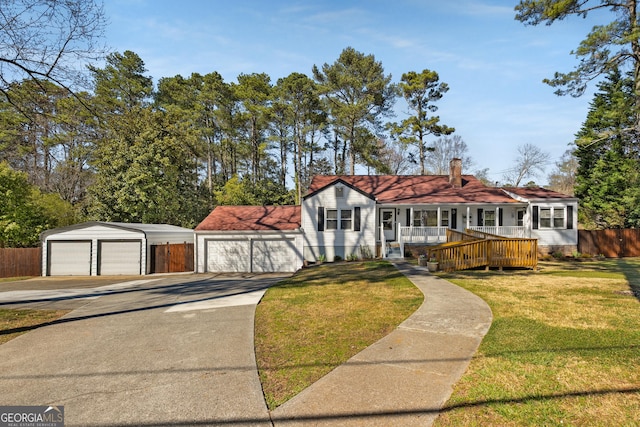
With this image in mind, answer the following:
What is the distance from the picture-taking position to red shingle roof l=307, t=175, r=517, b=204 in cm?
2120

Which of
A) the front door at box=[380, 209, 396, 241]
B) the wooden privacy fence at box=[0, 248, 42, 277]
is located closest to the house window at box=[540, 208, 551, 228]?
the front door at box=[380, 209, 396, 241]

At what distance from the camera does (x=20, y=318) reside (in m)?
8.04

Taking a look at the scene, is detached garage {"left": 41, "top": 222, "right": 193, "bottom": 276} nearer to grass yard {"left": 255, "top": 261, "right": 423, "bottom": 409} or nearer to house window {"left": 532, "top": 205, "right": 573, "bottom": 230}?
grass yard {"left": 255, "top": 261, "right": 423, "bottom": 409}

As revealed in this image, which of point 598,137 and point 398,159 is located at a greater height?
point 398,159

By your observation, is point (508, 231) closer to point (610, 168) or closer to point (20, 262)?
point (610, 168)

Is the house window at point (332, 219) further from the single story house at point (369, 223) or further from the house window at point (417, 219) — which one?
the house window at point (417, 219)

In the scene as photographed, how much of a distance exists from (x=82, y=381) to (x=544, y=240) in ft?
79.9

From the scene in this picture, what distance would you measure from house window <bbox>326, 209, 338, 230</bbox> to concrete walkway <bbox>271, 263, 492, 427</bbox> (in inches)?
532

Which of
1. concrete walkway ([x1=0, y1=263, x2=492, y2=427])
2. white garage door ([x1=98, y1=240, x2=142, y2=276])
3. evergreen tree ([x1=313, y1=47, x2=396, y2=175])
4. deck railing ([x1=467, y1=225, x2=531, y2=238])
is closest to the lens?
concrete walkway ([x1=0, y1=263, x2=492, y2=427])

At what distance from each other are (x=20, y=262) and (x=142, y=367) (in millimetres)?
21034

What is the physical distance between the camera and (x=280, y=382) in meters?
4.19

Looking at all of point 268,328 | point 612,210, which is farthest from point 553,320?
point 612,210

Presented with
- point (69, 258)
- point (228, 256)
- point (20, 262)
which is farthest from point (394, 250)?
point (20, 262)

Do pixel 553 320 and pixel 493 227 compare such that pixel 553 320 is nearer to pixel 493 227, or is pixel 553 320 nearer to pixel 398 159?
pixel 493 227
